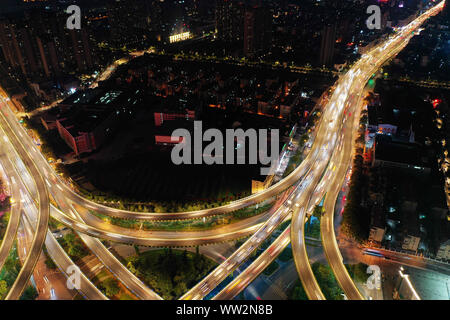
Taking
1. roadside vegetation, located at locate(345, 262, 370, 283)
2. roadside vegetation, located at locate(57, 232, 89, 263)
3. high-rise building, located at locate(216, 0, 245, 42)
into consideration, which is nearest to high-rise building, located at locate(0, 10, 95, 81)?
high-rise building, located at locate(216, 0, 245, 42)

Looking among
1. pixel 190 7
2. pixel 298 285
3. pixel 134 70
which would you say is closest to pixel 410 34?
pixel 190 7

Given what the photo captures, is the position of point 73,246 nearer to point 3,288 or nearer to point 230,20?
point 3,288

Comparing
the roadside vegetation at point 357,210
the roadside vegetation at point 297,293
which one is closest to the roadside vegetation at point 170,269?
the roadside vegetation at point 297,293

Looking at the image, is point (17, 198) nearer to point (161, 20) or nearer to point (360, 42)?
point (161, 20)

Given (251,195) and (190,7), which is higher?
(190,7)

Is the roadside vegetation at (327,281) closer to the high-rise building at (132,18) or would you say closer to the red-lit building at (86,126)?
the red-lit building at (86,126)
